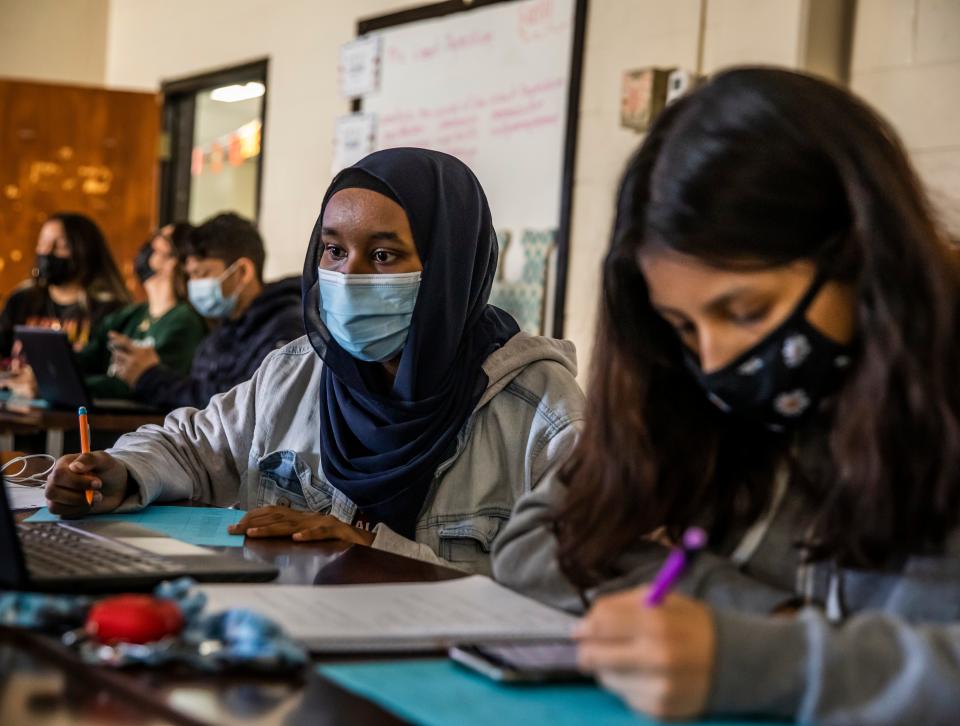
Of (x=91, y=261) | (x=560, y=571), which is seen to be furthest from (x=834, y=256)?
(x=91, y=261)

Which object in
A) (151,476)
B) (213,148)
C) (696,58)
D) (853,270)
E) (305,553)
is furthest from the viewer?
(213,148)

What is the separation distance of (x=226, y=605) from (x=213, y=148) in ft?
19.6

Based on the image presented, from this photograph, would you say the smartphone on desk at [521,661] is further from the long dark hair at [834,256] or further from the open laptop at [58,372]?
the open laptop at [58,372]

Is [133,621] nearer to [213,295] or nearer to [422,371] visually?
[422,371]

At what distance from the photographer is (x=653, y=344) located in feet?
3.80

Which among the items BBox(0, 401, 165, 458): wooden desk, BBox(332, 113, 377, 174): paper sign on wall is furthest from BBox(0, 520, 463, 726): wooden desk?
BBox(332, 113, 377, 174): paper sign on wall

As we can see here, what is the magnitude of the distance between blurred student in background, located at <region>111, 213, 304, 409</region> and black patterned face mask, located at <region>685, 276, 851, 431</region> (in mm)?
2569

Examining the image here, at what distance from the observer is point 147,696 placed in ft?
2.58

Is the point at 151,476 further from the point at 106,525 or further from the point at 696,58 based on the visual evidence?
the point at 696,58

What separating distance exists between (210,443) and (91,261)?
3.54 meters

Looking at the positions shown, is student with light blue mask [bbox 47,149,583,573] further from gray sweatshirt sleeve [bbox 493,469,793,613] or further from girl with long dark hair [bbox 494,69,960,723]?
girl with long dark hair [bbox 494,69,960,723]

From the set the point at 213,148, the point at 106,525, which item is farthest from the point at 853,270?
the point at 213,148

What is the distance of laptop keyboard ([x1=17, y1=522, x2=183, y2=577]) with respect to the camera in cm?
109

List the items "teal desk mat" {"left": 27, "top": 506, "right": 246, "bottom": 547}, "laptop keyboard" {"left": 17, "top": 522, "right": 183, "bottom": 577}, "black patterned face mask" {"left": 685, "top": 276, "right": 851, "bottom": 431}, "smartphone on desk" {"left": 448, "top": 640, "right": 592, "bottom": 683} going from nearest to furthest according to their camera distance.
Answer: "smartphone on desk" {"left": 448, "top": 640, "right": 592, "bottom": 683}, "black patterned face mask" {"left": 685, "top": 276, "right": 851, "bottom": 431}, "laptop keyboard" {"left": 17, "top": 522, "right": 183, "bottom": 577}, "teal desk mat" {"left": 27, "top": 506, "right": 246, "bottom": 547}
